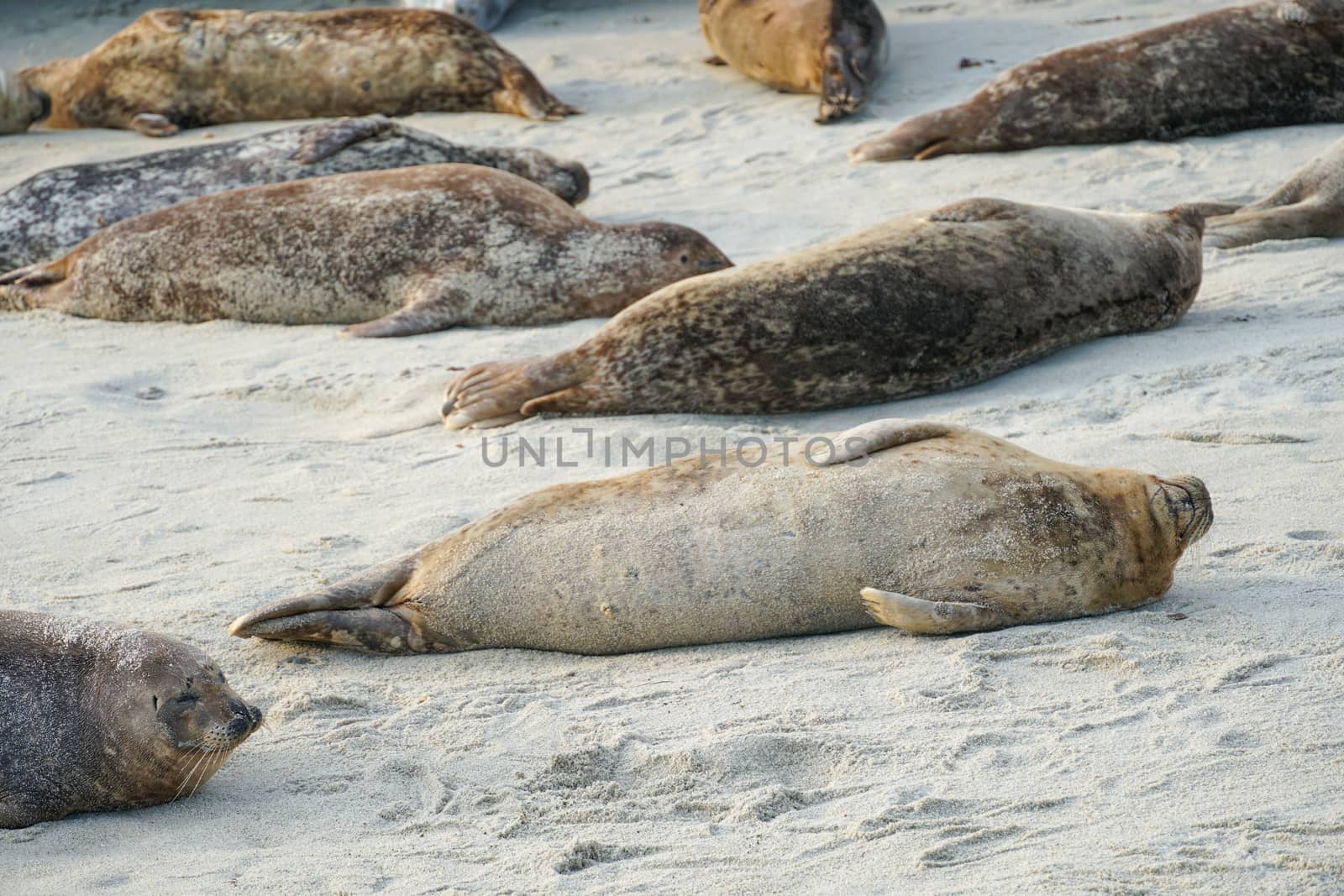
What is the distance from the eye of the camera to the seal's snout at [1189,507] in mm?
3332

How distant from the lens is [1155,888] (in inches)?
86.4

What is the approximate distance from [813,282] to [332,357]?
1797 millimetres

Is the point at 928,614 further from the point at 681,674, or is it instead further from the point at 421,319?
the point at 421,319

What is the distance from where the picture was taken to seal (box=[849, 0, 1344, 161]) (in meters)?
7.36

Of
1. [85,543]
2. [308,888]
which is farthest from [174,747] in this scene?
[85,543]

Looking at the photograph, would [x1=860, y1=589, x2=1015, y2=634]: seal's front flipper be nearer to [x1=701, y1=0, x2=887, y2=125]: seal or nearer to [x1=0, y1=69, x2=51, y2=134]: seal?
[x1=701, y1=0, x2=887, y2=125]: seal

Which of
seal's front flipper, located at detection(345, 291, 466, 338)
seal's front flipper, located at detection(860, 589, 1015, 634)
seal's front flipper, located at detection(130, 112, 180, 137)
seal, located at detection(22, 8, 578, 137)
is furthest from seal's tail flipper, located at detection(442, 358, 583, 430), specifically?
seal's front flipper, located at detection(130, 112, 180, 137)

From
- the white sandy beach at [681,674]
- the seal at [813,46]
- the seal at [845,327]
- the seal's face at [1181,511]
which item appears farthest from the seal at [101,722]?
the seal at [813,46]

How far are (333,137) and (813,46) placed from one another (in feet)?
9.69

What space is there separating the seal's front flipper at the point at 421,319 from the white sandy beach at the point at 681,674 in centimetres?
11

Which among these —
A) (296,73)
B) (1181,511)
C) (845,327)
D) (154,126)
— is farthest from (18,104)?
(1181,511)

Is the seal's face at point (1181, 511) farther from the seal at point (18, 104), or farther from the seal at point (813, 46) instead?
the seal at point (18, 104)

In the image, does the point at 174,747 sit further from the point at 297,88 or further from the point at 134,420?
the point at 297,88

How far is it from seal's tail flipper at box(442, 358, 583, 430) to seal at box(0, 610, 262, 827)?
2001mm
